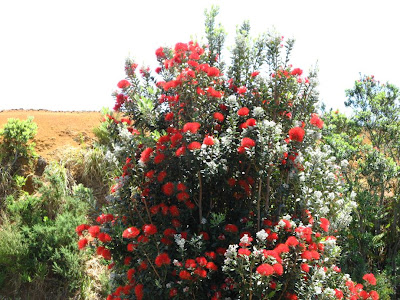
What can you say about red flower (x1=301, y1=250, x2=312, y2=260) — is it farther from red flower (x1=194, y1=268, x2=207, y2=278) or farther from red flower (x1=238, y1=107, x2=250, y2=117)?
red flower (x1=238, y1=107, x2=250, y2=117)

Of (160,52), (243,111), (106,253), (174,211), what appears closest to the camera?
(174,211)

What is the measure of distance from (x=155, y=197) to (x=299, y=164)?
5.10 ft

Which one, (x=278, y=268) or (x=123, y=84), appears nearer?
(x=278, y=268)

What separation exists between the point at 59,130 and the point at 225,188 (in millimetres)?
6886

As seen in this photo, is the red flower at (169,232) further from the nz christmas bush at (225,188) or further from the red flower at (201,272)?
the red flower at (201,272)

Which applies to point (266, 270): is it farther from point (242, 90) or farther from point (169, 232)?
point (242, 90)

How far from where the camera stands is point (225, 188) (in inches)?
145

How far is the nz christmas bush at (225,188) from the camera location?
3266 mm

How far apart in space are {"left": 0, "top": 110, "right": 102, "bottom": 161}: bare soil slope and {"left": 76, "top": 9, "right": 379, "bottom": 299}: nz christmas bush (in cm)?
485

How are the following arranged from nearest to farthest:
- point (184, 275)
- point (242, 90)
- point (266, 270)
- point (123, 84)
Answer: point (266, 270) → point (184, 275) → point (242, 90) → point (123, 84)

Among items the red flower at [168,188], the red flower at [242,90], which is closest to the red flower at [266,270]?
the red flower at [168,188]

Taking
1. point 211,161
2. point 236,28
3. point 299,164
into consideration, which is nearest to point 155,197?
point 211,161

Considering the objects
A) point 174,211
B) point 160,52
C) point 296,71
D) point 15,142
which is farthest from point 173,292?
point 15,142

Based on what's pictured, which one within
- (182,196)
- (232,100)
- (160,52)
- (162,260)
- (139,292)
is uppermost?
(160,52)
